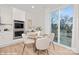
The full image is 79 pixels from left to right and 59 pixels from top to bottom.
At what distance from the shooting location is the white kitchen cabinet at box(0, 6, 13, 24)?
240 cm

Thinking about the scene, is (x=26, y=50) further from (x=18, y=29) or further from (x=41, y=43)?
(x=18, y=29)

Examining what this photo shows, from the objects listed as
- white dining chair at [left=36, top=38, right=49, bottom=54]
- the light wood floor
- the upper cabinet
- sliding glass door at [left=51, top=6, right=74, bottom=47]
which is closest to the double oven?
the upper cabinet

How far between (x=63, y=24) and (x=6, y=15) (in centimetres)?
120

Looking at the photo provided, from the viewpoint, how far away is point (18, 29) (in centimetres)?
248

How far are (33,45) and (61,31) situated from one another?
2.24 feet

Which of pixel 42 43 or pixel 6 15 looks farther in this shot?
pixel 42 43

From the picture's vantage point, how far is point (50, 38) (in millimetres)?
2535

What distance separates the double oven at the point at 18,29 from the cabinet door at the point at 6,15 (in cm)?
15

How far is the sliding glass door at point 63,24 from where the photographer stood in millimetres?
2479

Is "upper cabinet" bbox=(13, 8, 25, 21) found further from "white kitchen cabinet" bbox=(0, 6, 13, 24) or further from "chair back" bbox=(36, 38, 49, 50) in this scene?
"chair back" bbox=(36, 38, 49, 50)

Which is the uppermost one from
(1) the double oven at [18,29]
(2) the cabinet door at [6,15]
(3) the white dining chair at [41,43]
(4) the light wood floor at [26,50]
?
(2) the cabinet door at [6,15]

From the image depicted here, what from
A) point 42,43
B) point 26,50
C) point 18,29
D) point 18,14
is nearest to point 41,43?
point 42,43

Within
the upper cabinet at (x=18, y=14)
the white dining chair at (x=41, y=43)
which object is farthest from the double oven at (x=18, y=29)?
the white dining chair at (x=41, y=43)

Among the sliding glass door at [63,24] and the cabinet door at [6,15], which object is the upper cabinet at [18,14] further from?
the sliding glass door at [63,24]
